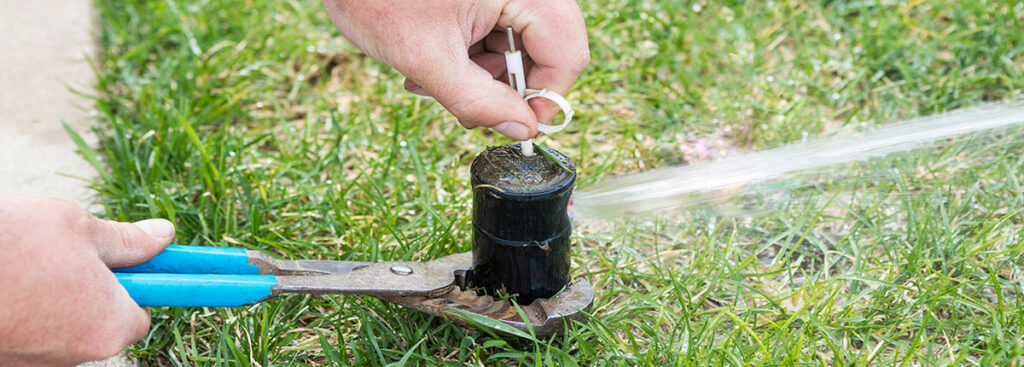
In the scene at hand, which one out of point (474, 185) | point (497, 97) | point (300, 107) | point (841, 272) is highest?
point (497, 97)

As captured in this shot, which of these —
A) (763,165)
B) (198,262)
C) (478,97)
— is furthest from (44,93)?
(763,165)

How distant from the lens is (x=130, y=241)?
1.36m

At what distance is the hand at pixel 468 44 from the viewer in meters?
1.48

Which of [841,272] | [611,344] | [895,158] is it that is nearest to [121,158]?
[611,344]

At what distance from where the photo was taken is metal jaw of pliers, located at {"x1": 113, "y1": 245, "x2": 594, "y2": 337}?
1.37 m

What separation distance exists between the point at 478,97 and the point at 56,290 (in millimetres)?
735

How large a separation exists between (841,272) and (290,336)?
128 centimetres

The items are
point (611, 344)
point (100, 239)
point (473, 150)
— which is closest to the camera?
point (100, 239)

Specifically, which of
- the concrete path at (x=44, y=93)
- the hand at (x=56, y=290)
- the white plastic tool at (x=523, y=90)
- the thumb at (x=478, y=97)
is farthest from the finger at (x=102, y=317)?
the white plastic tool at (x=523, y=90)

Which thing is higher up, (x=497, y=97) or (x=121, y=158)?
(x=497, y=97)

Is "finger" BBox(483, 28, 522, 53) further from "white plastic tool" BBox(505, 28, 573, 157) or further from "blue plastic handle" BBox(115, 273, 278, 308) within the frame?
"blue plastic handle" BBox(115, 273, 278, 308)

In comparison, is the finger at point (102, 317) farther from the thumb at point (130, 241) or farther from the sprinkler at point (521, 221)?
the sprinkler at point (521, 221)

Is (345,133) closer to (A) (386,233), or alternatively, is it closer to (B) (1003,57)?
(A) (386,233)

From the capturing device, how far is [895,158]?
2.27 metres
